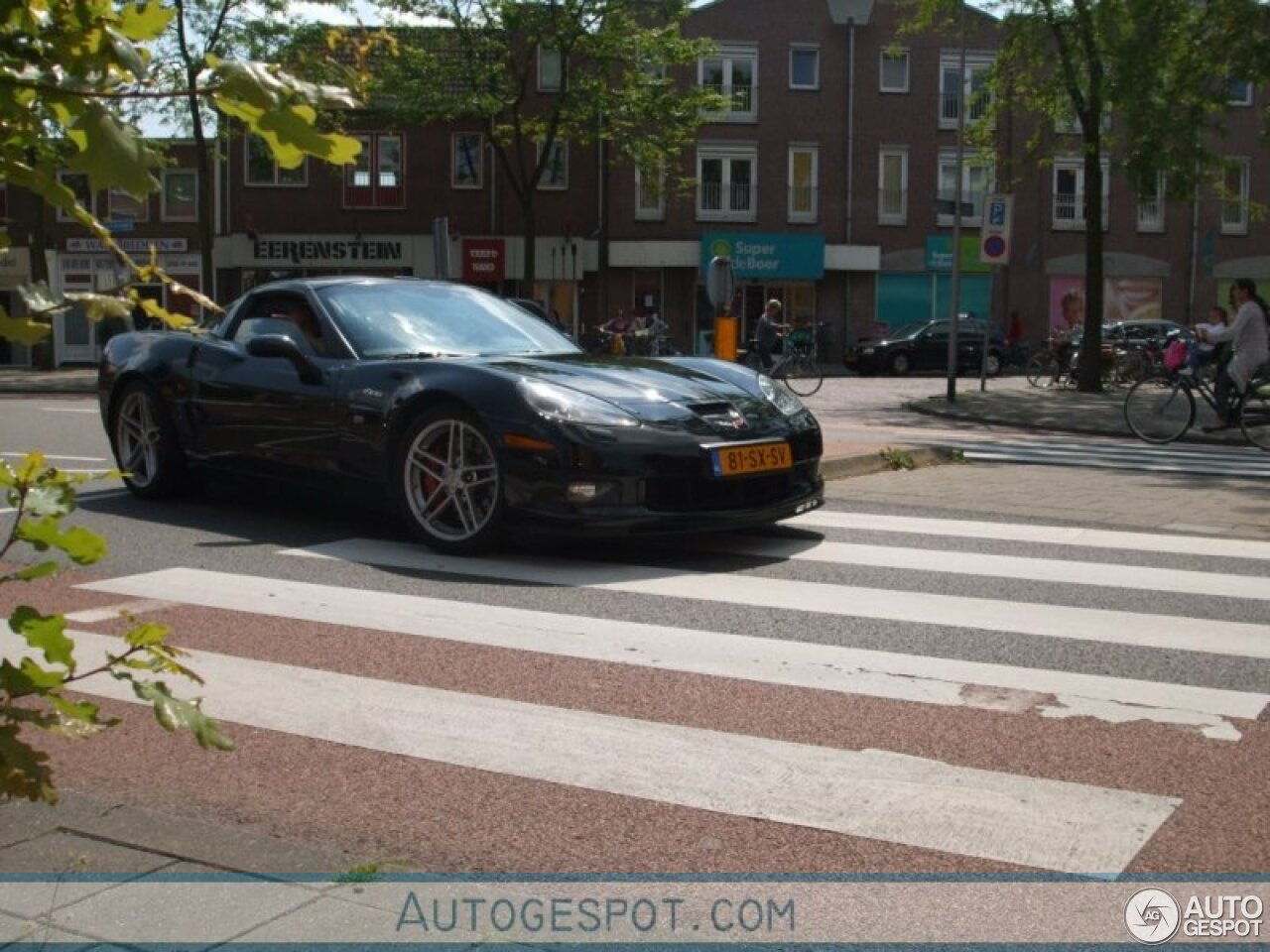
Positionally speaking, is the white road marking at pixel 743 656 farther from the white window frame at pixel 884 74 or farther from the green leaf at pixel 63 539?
the white window frame at pixel 884 74

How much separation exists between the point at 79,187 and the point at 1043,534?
6735mm

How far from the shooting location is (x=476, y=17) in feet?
117

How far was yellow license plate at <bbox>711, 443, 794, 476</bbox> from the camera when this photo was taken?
6816mm

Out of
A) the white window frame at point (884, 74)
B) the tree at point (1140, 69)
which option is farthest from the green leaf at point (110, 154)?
the white window frame at point (884, 74)

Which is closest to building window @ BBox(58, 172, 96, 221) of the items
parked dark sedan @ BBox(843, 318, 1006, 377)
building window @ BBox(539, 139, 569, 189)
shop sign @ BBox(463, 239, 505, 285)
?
parked dark sedan @ BBox(843, 318, 1006, 377)

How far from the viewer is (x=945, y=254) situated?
1812 inches

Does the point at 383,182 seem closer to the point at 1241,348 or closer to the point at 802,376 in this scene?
the point at 802,376

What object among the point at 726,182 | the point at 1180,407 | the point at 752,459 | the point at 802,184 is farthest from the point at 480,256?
the point at 752,459

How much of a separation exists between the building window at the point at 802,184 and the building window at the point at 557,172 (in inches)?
281

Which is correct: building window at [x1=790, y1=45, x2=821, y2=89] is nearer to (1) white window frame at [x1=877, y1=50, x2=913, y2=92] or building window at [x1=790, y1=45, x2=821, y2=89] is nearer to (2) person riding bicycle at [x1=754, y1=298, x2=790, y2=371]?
(1) white window frame at [x1=877, y1=50, x2=913, y2=92]

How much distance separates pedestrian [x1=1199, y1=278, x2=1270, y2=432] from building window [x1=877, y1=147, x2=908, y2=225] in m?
32.4

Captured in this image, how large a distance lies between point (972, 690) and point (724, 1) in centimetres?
4408

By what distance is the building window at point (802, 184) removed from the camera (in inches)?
1807

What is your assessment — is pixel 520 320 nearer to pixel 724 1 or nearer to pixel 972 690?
pixel 972 690
